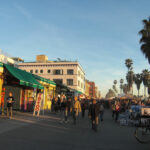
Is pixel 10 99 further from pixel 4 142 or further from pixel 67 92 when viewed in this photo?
pixel 67 92

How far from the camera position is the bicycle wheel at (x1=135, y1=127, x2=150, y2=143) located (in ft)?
23.4

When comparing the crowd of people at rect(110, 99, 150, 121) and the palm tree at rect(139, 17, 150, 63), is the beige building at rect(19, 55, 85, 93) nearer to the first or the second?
the palm tree at rect(139, 17, 150, 63)

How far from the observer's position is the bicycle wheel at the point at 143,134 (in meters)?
7.12

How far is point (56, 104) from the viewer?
20391mm

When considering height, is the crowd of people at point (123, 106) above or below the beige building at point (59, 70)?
below

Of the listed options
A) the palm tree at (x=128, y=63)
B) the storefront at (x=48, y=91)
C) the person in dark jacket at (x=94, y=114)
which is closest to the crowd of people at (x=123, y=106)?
the person in dark jacket at (x=94, y=114)

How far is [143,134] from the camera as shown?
7277 millimetres

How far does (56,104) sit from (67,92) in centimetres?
1840

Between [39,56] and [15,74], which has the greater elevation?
[39,56]

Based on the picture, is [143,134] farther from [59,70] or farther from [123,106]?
[59,70]

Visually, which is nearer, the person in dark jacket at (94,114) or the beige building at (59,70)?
the person in dark jacket at (94,114)

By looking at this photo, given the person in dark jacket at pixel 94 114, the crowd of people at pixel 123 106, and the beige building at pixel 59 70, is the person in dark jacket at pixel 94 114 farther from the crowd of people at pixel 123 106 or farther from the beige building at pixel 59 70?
the beige building at pixel 59 70

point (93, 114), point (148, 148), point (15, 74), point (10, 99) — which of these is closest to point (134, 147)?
point (148, 148)

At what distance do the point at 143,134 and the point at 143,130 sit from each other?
0.76ft
